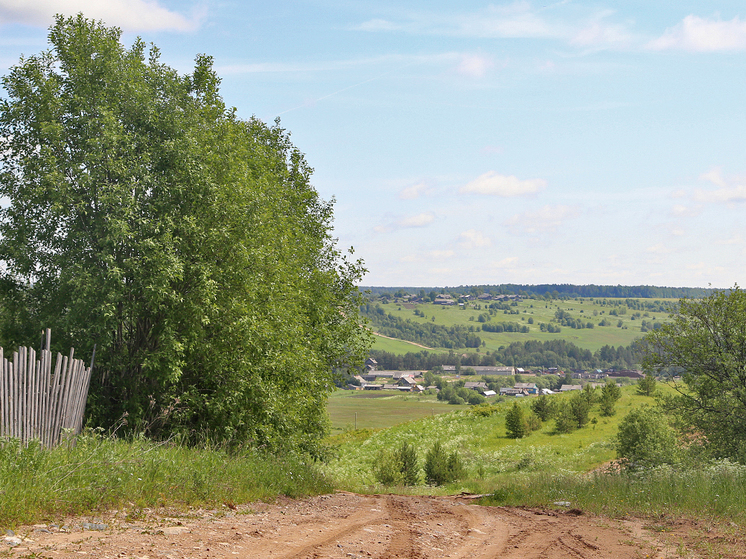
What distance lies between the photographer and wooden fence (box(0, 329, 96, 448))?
9320mm

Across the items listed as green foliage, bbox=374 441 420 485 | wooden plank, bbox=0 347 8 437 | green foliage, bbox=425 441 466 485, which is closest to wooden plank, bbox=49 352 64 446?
wooden plank, bbox=0 347 8 437

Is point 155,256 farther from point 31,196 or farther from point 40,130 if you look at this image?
point 40,130

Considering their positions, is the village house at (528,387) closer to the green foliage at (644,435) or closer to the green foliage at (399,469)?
the green foliage at (399,469)

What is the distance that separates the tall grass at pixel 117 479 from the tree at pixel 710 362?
16.4 metres

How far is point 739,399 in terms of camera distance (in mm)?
20125

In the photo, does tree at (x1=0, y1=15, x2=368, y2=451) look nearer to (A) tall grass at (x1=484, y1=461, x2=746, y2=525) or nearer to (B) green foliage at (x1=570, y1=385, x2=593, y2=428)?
(A) tall grass at (x1=484, y1=461, x2=746, y2=525)

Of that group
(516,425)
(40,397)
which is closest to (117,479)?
(40,397)

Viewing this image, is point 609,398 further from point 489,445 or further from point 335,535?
point 335,535

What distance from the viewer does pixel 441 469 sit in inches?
1118

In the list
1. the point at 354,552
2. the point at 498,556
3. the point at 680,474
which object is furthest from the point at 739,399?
the point at 354,552

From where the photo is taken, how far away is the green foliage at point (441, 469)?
28.2 m

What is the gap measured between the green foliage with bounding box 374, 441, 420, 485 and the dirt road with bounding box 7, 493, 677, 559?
57.3ft

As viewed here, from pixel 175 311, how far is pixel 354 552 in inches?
339

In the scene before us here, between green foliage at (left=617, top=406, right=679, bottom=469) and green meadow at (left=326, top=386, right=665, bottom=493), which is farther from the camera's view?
green meadow at (left=326, top=386, right=665, bottom=493)
